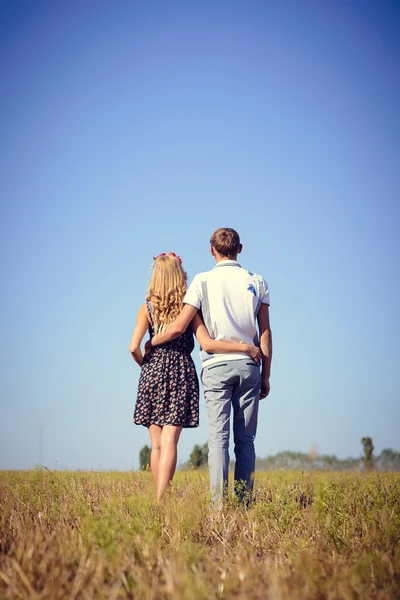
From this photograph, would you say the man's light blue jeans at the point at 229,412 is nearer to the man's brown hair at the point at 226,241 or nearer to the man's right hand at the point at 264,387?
the man's right hand at the point at 264,387

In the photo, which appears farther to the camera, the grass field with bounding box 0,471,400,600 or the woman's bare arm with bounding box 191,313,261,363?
the woman's bare arm with bounding box 191,313,261,363

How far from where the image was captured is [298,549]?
3654 mm

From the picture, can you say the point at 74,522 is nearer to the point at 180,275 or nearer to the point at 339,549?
the point at 339,549

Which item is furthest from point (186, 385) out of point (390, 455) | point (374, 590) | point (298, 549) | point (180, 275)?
point (390, 455)

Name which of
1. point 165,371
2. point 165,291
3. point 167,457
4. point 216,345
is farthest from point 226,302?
point 167,457

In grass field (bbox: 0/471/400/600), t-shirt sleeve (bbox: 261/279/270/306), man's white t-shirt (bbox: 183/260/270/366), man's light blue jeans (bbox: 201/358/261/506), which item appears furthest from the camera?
t-shirt sleeve (bbox: 261/279/270/306)

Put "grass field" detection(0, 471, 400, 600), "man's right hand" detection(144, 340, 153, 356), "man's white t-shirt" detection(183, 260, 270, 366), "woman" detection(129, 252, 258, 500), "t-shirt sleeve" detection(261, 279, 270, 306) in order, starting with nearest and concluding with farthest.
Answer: "grass field" detection(0, 471, 400, 600) < "man's white t-shirt" detection(183, 260, 270, 366) < "woman" detection(129, 252, 258, 500) < "t-shirt sleeve" detection(261, 279, 270, 306) < "man's right hand" detection(144, 340, 153, 356)

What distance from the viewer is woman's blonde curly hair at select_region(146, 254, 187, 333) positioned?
20.2 feet

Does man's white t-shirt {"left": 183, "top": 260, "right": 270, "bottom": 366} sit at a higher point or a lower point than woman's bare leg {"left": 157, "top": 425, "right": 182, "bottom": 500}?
higher

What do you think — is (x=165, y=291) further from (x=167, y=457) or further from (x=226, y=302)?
(x=167, y=457)

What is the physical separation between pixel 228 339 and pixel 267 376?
67 centimetres

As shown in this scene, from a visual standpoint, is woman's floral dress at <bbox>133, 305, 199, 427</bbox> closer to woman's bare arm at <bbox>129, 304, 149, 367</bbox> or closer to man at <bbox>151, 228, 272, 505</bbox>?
woman's bare arm at <bbox>129, 304, 149, 367</bbox>

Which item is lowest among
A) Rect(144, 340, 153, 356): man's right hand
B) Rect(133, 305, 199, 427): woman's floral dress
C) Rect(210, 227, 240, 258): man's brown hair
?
Rect(133, 305, 199, 427): woman's floral dress

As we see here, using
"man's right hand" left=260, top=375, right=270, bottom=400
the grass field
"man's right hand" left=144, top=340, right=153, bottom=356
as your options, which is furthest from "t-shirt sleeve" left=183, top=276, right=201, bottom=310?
the grass field
